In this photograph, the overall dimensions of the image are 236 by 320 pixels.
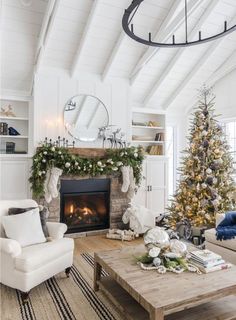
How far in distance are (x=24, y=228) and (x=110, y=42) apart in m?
3.50

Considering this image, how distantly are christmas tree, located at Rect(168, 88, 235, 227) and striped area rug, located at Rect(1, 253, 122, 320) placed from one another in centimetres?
235

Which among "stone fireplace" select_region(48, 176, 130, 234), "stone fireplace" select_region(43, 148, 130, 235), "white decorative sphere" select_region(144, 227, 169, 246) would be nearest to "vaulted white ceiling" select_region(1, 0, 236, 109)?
"stone fireplace" select_region(43, 148, 130, 235)

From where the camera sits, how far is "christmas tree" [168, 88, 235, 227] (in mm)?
4824

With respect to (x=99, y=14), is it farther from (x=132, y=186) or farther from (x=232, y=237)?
(x=232, y=237)

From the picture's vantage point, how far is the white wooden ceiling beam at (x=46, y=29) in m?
3.96

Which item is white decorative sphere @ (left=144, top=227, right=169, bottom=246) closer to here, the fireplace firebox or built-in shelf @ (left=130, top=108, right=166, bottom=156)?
the fireplace firebox

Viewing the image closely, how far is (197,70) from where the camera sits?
5750mm

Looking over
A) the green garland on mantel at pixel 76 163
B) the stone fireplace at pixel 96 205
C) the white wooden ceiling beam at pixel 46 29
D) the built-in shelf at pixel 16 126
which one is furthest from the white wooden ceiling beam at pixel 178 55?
the built-in shelf at pixel 16 126

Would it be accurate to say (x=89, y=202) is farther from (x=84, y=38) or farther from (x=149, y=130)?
(x=84, y=38)

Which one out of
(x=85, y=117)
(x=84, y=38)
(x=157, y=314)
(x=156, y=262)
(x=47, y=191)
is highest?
(x=84, y=38)

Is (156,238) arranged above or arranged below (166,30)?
below

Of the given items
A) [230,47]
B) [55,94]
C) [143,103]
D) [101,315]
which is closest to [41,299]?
[101,315]

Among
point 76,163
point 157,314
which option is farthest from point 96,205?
point 157,314

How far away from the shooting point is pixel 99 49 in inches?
197
